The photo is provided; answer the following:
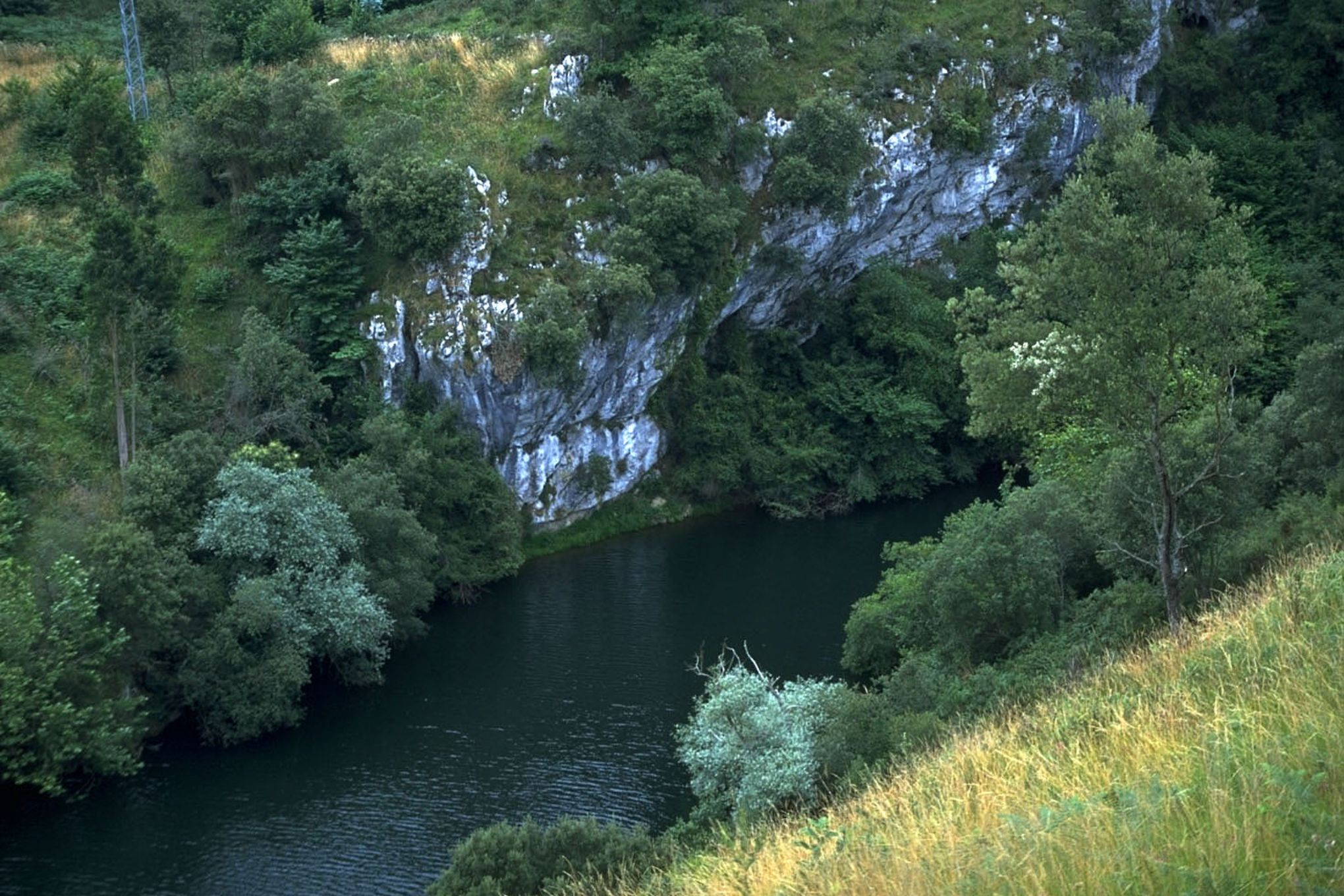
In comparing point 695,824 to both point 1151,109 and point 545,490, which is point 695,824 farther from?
point 1151,109

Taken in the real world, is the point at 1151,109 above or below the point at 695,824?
above

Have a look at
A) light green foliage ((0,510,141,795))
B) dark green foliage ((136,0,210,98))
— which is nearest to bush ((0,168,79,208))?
dark green foliage ((136,0,210,98))

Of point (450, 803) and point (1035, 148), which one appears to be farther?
point (1035, 148)

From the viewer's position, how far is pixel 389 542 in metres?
36.1

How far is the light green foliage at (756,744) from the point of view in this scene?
71.8ft

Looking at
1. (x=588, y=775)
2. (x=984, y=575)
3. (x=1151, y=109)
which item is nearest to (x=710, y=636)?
(x=588, y=775)

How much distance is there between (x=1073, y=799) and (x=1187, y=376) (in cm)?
1585

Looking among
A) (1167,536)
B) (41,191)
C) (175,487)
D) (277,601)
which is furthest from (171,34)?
(1167,536)

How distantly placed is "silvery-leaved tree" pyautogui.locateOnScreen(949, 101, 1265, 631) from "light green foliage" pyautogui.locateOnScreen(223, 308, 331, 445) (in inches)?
918

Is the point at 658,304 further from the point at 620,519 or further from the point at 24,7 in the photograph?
the point at 24,7

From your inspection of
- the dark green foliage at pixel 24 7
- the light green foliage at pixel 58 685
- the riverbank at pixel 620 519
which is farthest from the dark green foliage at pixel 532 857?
the dark green foliage at pixel 24 7

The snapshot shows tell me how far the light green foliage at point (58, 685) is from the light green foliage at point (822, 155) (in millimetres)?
28527

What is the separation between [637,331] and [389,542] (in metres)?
12.5

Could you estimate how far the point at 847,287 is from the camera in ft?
182
